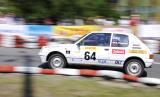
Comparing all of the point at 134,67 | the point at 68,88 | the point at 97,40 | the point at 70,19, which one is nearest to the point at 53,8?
the point at 70,19

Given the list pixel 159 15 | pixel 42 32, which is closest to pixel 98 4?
pixel 159 15

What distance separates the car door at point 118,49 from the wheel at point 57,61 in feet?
4.90

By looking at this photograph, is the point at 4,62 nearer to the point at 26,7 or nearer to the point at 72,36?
the point at 72,36

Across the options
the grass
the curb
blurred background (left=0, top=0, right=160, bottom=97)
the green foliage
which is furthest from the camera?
the green foliage

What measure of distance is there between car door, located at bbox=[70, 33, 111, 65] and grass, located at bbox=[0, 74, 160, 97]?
3.64 metres

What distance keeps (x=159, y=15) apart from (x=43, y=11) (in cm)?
848

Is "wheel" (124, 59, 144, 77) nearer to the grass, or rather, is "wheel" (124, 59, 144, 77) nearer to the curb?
the curb

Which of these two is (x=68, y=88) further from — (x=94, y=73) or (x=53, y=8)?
(x=53, y=8)

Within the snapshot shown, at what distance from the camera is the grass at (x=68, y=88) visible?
331 inches

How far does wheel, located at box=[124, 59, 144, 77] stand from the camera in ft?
44.5

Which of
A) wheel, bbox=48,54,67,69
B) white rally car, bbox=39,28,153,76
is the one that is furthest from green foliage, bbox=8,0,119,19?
white rally car, bbox=39,28,153,76

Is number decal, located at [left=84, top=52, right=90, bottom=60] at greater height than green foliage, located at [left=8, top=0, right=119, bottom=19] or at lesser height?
lesser

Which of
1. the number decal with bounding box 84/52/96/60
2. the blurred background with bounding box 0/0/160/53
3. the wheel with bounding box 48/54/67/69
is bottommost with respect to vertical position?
the wheel with bounding box 48/54/67/69

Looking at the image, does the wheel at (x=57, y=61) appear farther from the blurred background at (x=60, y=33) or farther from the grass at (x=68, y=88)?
the grass at (x=68, y=88)
